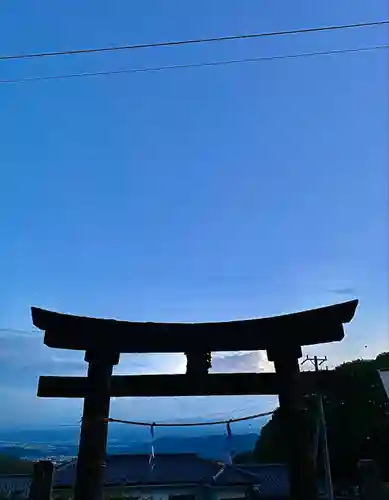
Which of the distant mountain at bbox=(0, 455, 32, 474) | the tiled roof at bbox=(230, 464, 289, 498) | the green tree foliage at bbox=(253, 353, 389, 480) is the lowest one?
the distant mountain at bbox=(0, 455, 32, 474)

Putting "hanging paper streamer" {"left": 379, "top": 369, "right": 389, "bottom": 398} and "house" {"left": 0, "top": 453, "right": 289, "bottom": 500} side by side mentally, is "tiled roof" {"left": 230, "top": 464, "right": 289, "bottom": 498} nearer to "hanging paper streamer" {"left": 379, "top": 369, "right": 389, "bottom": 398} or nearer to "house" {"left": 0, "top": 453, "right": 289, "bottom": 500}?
"house" {"left": 0, "top": 453, "right": 289, "bottom": 500}

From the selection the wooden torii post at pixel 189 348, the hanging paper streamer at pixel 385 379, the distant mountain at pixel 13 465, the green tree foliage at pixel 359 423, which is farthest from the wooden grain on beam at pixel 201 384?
the distant mountain at pixel 13 465

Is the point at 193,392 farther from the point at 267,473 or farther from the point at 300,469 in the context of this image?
the point at 267,473

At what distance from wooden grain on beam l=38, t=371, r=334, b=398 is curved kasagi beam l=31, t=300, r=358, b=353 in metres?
0.43

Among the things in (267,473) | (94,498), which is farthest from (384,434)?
(94,498)

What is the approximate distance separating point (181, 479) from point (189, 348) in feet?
76.3

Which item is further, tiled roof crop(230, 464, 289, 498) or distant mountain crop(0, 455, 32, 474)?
distant mountain crop(0, 455, 32, 474)

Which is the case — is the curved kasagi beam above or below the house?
above

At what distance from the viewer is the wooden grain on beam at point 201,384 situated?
22.3 ft

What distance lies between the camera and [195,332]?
6.92 metres

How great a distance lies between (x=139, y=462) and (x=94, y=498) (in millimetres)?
25847

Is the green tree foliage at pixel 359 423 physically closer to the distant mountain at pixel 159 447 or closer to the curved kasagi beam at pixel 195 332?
the distant mountain at pixel 159 447

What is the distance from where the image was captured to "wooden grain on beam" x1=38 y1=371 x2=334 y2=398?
6.80 metres

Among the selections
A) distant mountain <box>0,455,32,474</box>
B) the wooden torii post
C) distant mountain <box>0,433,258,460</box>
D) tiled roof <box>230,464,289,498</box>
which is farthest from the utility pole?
distant mountain <box>0,455,32,474</box>
